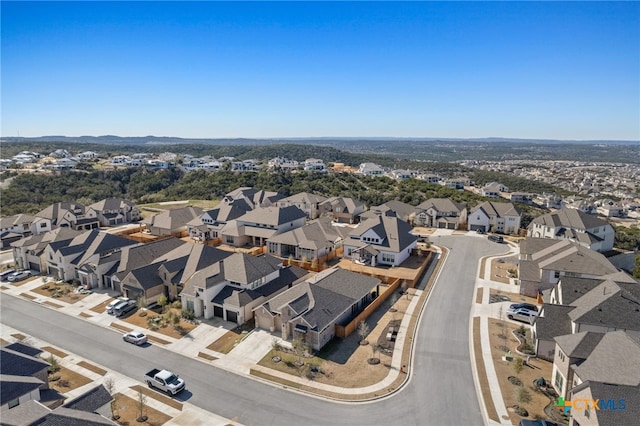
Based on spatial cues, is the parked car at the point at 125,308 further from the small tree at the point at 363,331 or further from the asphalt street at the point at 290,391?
the small tree at the point at 363,331

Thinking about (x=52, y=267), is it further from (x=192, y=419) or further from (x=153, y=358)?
(x=192, y=419)

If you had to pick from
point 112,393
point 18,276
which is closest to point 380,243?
point 112,393

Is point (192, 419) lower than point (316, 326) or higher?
lower

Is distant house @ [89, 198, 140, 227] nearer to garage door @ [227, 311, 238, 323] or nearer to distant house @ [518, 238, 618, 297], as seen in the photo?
garage door @ [227, 311, 238, 323]

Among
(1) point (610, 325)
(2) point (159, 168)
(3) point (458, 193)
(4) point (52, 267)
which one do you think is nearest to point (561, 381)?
(1) point (610, 325)

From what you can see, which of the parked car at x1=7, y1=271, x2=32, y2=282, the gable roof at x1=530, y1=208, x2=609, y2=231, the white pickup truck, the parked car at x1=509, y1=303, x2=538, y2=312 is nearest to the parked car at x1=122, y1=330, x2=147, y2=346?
the white pickup truck

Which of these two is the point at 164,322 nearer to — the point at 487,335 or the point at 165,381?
the point at 165,381
